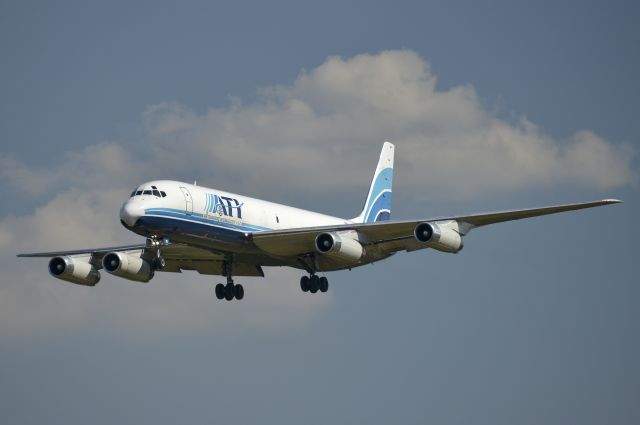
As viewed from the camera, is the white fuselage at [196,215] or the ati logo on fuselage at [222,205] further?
the ati logo on fuselage at [222,205]

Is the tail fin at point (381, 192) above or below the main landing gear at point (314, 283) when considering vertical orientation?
above

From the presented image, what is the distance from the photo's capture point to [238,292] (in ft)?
240

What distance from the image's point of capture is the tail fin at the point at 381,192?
81.9 metres

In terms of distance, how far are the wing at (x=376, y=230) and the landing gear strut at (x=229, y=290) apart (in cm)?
585

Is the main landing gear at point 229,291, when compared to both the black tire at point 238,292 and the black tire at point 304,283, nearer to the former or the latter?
the black tire at point 238,292

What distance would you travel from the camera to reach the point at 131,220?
6053 cm

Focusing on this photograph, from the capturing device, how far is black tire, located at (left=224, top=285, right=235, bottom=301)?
2872 inches

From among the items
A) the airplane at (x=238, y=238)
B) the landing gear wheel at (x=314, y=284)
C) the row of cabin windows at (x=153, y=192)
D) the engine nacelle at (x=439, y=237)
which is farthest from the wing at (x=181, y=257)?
the engine nacelle at (x=439, y=237)

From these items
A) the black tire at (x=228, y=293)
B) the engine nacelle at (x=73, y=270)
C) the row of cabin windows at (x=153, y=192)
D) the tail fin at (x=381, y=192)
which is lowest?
the black tire at (x=228, y=293)

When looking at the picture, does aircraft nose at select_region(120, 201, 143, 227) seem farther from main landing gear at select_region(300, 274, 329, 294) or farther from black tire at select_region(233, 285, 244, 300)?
main landing gear at select_region(300, 274, 329, 294)

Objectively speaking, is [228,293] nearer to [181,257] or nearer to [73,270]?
[181,257]

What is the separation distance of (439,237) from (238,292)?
14675mm

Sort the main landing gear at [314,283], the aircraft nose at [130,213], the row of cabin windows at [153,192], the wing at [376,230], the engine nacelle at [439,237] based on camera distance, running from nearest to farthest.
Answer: the aircraft nose at [130,213]
the row of cabin windows at [153,192]
the engine nacelle at [439,237]
the wing at [376,230]
the main landing gear at [314,283]

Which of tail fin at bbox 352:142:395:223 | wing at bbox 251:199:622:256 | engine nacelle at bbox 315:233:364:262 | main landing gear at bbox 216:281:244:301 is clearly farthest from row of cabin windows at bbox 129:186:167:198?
tail fin at bbox 352:142:395:223
